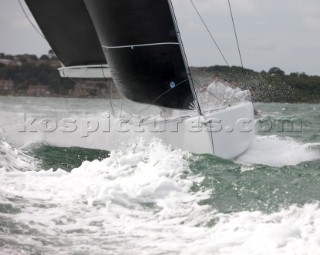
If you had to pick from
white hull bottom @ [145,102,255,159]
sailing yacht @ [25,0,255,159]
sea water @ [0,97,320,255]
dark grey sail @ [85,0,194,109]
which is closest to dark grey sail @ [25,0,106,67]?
sailing yacht @ [25,0,255,159]

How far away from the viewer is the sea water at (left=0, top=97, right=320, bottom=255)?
3.49 m

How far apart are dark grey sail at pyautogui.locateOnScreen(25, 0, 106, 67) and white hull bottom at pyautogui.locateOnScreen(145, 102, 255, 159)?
243 cm

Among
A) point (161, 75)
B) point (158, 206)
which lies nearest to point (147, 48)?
point (161, 75)

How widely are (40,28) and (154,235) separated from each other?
6.28m

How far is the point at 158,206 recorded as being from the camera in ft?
14.7

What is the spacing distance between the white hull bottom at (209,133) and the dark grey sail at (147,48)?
0.96 ft

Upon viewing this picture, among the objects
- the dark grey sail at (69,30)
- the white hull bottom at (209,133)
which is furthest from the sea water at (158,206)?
the dark grey sail at (69,30)

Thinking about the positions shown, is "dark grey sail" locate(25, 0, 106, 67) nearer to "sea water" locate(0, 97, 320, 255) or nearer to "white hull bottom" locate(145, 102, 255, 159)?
"white hull bottom" locate(145, 102, 255, 159)

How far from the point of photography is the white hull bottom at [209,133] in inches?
262

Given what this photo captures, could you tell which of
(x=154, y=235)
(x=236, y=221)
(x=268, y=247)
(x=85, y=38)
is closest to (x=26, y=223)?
(x=154, y=235)

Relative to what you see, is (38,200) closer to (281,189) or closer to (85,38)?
(281,189)

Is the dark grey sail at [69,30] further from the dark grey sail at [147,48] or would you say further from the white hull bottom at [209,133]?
the white hull bottom at [209,133]

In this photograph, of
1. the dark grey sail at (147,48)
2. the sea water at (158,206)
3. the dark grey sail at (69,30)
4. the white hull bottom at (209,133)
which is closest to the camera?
the sea water at (158,206)

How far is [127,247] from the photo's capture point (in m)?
3.55
